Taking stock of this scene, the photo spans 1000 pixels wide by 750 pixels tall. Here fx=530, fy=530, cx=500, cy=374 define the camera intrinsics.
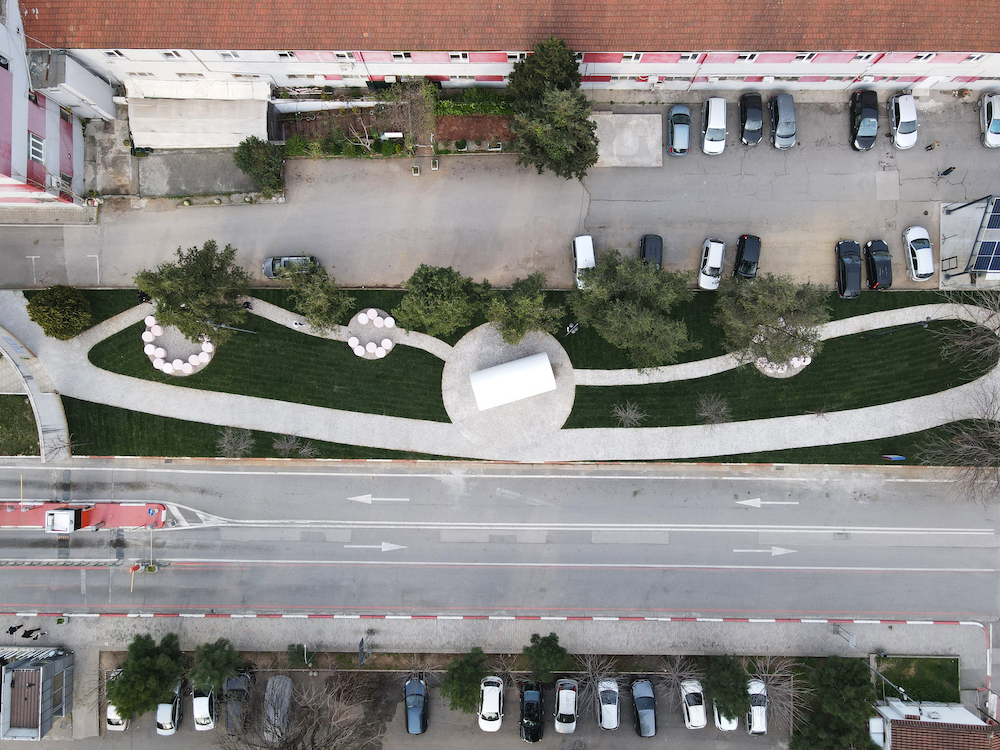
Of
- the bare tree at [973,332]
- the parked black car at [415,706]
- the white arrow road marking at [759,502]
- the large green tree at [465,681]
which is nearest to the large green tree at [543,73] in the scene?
the white arrow road marking at [759,502]

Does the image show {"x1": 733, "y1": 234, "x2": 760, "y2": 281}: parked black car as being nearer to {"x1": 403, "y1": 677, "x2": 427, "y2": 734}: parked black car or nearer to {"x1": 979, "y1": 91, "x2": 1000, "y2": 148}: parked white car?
{"x1": 979, "y1": 91, "x2": 1000, "y2": 148}: parked white car

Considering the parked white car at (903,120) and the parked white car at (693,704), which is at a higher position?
the parked white car at (903,120)

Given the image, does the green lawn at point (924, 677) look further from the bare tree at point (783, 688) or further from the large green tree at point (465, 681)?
the large green tree at point (465, 681)

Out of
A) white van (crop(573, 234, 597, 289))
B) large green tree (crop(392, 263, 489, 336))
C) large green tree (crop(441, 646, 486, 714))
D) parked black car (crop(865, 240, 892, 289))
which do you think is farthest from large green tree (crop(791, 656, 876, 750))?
large green tree (crop(392, 263, 489, 336))

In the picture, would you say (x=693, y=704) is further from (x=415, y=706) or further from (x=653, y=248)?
(x=653, y=248)

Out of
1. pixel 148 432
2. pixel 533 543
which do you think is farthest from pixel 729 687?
pixel 148 432
